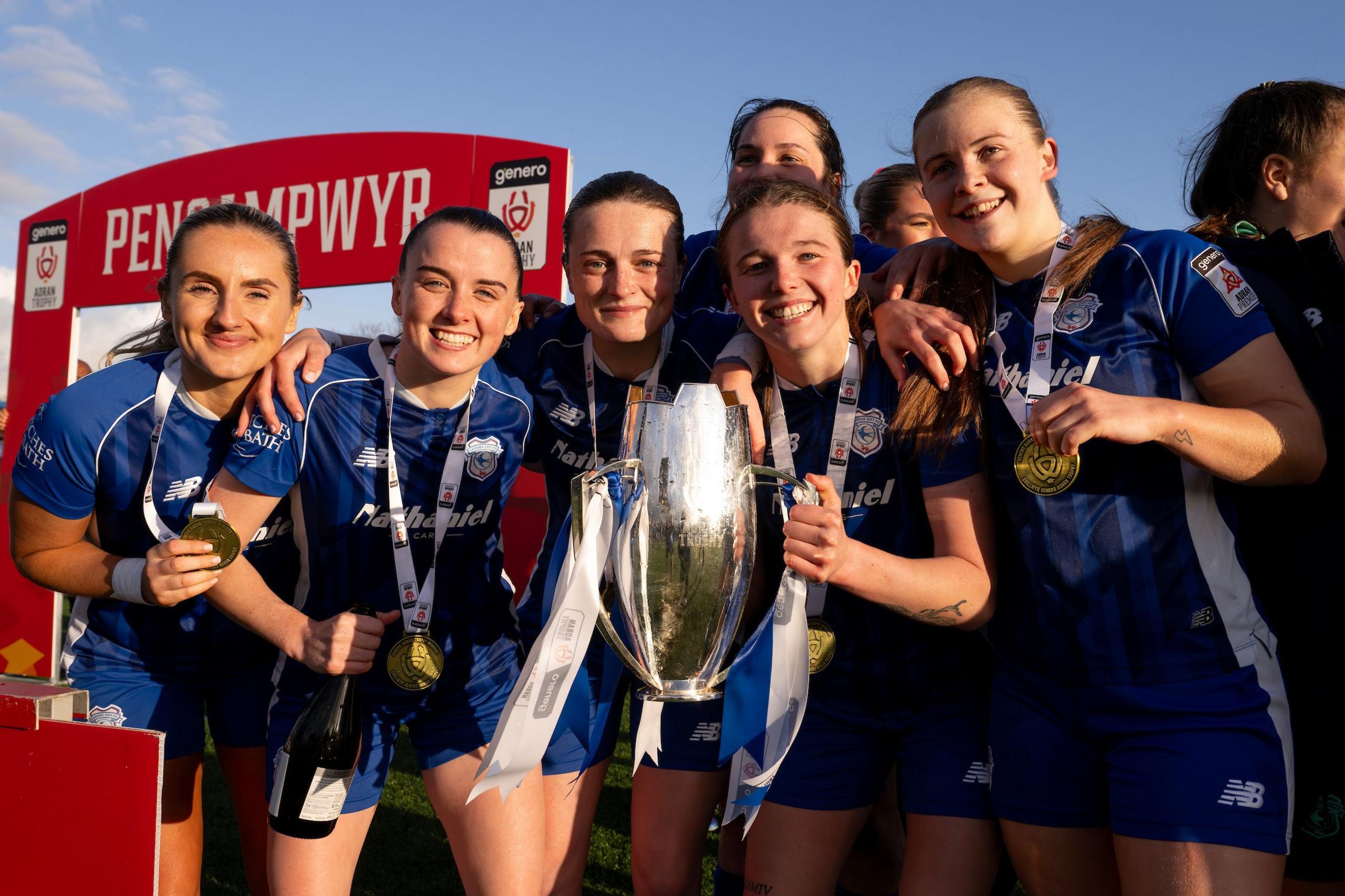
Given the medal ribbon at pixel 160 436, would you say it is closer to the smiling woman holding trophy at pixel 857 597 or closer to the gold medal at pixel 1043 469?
the smiling woman holding trophy at pixel 857 597

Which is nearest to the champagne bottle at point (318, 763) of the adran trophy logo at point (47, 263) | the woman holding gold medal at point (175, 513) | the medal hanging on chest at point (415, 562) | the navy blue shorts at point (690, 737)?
the medal hanging on chest at point (415, 562)

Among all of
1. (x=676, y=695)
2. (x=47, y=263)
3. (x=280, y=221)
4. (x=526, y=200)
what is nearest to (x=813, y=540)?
(x=676, y=695)

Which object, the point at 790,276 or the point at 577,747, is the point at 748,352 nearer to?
the point at 790,276

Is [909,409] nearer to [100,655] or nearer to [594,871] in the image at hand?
[100,655]

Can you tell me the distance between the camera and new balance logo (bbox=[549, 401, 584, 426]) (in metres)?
2.54

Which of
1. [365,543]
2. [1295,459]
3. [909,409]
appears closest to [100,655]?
[365,543]

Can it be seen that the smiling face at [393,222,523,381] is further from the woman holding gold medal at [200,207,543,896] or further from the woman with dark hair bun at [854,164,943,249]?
the woman with dark hair bun at [854,164,943,249]

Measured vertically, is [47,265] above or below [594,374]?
above

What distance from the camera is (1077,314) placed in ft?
6.32

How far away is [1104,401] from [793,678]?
703mm

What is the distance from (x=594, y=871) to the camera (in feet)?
14.2

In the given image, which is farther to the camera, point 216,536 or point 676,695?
point 216,536

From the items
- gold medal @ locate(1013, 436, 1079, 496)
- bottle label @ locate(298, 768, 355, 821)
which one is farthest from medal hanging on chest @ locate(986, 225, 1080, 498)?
bottle label @ locate(298, 768, 355, 821)

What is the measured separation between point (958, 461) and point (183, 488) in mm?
1842
